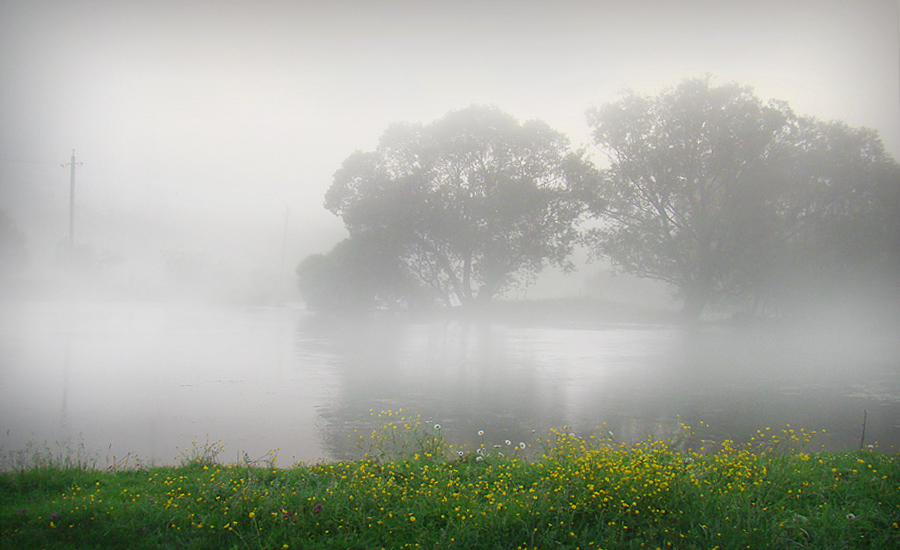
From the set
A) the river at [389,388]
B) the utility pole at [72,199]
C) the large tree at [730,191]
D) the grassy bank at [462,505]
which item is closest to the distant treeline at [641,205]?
A: the large tree at [730,191]

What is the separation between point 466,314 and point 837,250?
15038 millimetres

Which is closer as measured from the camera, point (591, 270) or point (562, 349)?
point (562, 349)

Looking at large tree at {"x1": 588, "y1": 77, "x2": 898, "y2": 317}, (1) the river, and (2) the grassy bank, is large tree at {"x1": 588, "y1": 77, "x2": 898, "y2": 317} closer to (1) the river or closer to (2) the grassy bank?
(1) the river

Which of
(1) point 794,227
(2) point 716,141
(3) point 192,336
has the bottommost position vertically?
(3) point 192,336

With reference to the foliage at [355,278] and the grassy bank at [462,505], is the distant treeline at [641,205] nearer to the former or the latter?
the foliage at [355,278]

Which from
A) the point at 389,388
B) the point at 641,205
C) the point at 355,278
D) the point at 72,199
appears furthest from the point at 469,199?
the point at 389,388

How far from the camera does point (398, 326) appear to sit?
68.5 ft

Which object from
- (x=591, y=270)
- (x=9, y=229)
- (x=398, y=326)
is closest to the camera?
(x=9, y=229)

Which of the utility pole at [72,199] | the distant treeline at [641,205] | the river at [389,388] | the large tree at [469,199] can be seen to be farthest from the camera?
the distant treeline at [641,205]

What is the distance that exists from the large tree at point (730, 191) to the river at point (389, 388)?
17.0 feet

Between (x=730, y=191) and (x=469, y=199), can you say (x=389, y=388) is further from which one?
(x=730, y=191)

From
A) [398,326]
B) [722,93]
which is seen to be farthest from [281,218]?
[722,93]

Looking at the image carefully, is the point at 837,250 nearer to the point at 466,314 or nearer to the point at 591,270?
the point at 591,270

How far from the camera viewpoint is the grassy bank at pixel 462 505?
362 cm
